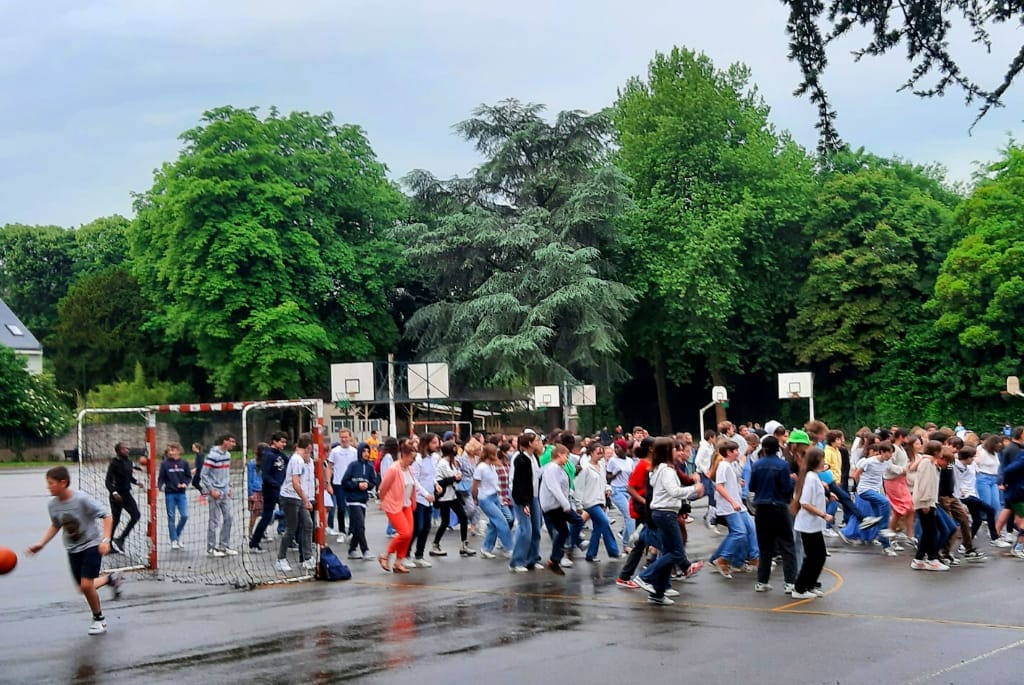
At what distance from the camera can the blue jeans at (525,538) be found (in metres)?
16.3

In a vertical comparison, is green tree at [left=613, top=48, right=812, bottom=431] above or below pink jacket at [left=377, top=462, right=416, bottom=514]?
above

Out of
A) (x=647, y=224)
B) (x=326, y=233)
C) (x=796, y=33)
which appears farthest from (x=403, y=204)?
(x=796, y=33)

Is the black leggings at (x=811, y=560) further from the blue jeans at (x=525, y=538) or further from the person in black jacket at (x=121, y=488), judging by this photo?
the person in black jacket at (x=121, y=488)

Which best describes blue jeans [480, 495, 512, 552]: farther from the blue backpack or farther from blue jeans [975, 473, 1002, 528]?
blue jeans [975, 473, 1002, 528]

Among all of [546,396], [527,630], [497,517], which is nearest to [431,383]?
[546,396]

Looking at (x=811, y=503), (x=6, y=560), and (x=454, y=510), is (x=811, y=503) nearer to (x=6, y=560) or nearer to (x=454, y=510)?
(x=454, y=510)

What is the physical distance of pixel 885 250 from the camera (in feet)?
170

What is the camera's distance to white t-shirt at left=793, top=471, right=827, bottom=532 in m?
13.0

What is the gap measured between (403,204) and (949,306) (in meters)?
23.8

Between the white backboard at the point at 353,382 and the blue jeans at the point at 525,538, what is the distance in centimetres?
1773

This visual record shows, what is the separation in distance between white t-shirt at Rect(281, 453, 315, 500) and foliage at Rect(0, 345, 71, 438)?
155ft

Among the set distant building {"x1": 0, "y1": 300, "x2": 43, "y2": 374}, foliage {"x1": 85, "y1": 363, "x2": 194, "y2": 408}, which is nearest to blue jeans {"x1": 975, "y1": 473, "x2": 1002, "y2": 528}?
foliage {"x1": 85, "y1": 363, "x2": 194, "y2": 408}

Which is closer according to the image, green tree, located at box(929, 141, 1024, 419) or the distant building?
green tree, located at box(929, 141, 1024, 419)

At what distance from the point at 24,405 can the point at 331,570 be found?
161 feet
